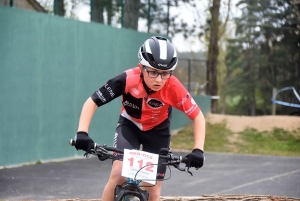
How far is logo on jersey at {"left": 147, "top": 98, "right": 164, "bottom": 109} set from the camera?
6.08 metres

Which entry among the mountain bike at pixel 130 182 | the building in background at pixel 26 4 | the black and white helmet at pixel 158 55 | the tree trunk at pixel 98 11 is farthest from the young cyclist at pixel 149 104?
the tree trunk at pixel 98 11

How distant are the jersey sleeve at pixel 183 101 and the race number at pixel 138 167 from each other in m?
1.06

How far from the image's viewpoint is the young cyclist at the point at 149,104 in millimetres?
5473

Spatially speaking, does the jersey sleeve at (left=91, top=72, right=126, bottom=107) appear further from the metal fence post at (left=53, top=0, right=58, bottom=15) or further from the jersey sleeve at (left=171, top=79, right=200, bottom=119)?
the metal fence post at (left=53, top=0, right=58, bottom=15)

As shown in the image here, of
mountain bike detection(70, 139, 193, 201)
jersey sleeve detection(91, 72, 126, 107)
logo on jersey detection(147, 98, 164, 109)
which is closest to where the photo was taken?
mountain bike detection(70, 139, 193, 201)

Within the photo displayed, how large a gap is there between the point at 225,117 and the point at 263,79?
1544 centimetres

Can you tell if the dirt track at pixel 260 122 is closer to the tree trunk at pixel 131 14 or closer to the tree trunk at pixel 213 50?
the tree trunk at pixel 213 50

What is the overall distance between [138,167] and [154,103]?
1.26 m

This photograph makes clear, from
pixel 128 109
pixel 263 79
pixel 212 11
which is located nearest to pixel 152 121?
pixel 128 109

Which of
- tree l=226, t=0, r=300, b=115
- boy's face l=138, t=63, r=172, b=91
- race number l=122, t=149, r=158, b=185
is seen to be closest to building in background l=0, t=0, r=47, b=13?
boy's face l=138, t=63, r=172, b=91

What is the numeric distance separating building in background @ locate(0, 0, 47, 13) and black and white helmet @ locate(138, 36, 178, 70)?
8.15m

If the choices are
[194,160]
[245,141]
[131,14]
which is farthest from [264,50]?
[194,160]

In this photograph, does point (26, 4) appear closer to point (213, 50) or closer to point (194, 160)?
point (194, 160)

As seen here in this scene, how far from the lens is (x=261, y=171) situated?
1420 centimetres
